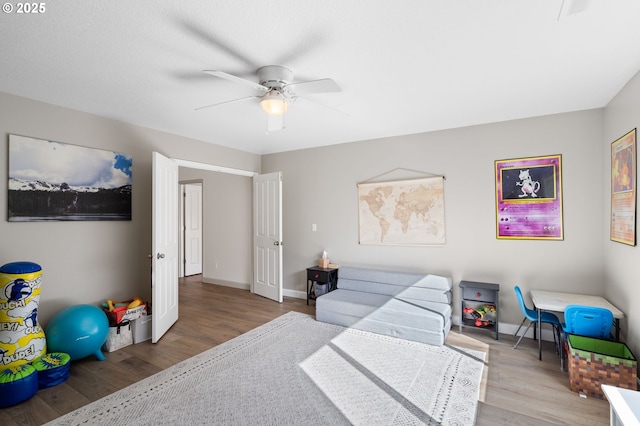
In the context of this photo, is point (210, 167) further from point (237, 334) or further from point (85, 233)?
point (237, 334)

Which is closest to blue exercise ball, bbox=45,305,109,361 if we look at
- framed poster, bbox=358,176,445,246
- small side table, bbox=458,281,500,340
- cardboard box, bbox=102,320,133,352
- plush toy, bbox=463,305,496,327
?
cardboard box, bbox=102,320,133,352

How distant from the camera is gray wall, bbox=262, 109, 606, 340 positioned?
132 inches

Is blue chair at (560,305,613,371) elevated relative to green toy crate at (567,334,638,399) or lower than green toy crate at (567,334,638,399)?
elevated

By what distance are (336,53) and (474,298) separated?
10.7 feet

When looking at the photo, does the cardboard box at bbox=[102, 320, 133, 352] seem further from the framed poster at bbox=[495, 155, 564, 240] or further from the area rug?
the framed poster at bbox=[495, 155, 564, 240]

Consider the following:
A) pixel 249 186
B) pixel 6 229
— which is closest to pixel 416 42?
pixel 6 229

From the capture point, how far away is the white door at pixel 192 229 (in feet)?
23.2

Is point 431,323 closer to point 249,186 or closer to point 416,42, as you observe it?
point 416,42

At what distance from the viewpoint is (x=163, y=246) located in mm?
3621

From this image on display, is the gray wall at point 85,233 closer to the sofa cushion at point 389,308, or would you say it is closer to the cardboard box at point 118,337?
the cardboard box at point 118,337

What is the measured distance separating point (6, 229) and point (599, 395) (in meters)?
5.27

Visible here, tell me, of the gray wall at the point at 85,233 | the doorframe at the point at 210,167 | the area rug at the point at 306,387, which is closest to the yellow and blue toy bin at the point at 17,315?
the gray wall at the point at 85,233

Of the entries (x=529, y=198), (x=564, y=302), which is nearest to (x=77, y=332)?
→ (x=564, y=302)

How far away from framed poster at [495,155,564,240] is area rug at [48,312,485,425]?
Answer: 156 cm
